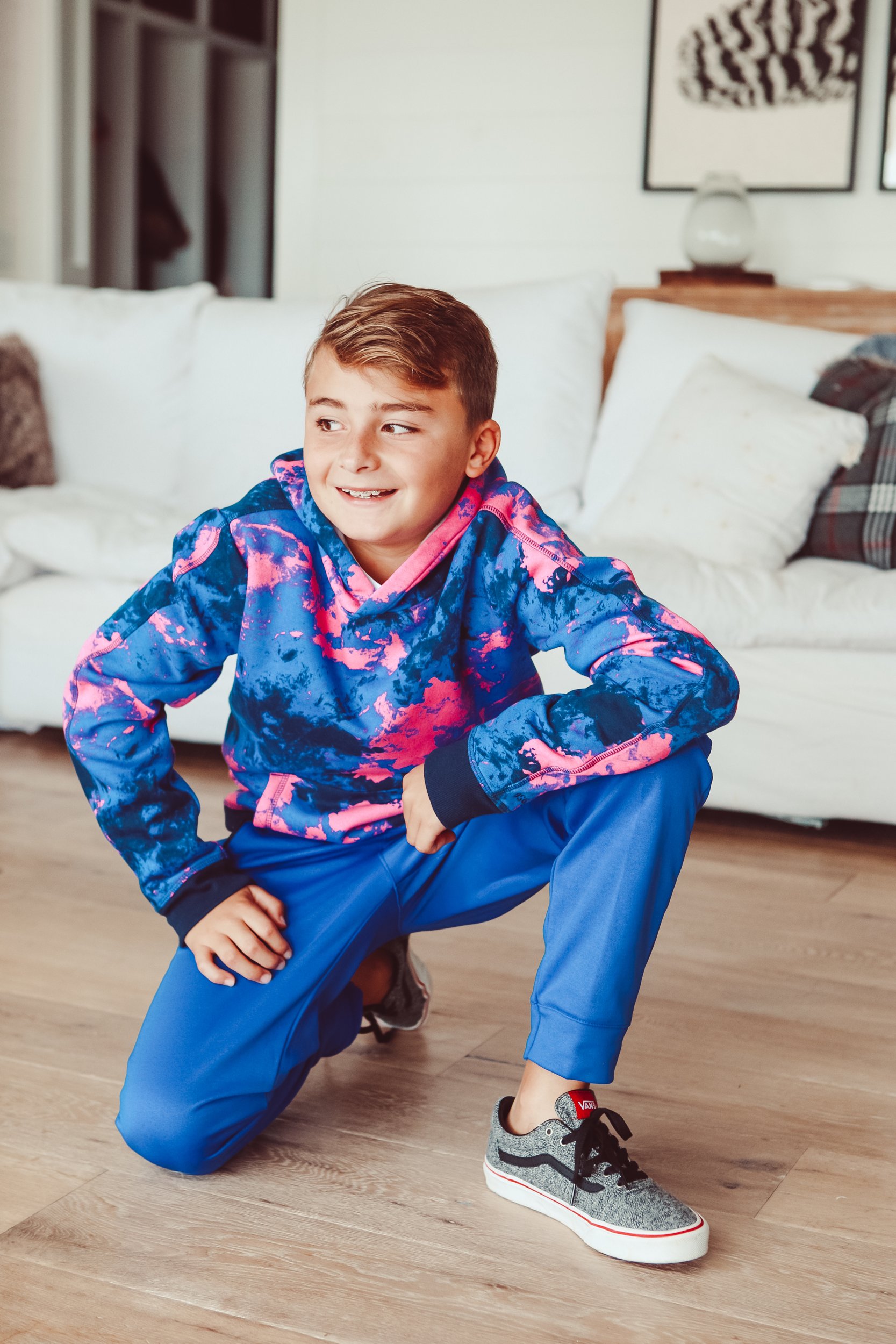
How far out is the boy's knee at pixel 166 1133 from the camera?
45.5 inches

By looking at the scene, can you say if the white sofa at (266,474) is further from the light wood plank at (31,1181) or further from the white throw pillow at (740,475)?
the light wood plank at (31,1181)

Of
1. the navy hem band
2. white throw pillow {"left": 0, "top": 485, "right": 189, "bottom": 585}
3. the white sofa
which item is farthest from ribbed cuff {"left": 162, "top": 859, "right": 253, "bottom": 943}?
white throw pillow {"left": 0, "top": 485, "right": 189, "bottom": 585}

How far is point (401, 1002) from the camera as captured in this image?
1.46 metres

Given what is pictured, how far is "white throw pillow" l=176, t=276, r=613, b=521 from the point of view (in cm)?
296

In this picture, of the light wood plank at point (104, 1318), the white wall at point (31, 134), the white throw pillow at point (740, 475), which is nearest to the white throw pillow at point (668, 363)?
the white throw pillow at point (740, 475)

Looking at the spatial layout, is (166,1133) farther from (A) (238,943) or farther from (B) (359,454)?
(B) (359,454)

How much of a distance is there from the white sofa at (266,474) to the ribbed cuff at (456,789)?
3.89 ft

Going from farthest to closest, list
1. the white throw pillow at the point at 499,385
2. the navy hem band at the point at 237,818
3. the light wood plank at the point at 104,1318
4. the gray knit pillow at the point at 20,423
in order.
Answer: the gray knit pillow at the point at 20,423 → the white throw pillow at the point at 499,385 → the navy hem band at the point at 237,818 → the light wood plank at the point at 104,1318

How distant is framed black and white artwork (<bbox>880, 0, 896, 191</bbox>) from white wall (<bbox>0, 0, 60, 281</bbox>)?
2.94m

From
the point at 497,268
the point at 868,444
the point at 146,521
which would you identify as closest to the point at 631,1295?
the point at 868,444

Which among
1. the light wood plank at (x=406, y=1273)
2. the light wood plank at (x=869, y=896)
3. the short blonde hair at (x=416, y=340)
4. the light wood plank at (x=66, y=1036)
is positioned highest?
the short blonde hair at (x=416, y=340)

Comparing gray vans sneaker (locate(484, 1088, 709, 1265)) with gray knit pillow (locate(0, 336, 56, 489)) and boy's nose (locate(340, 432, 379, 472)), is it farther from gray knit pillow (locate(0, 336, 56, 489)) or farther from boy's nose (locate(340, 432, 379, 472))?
gray knit pillow (locate(0, 336, 56, 489))

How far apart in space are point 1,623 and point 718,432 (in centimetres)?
144

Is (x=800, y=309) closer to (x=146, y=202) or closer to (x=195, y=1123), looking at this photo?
(x=195, y=1123)
